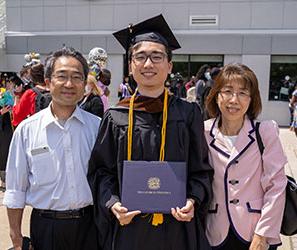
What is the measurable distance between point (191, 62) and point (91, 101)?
11.0m

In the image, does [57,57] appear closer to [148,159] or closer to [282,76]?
[148,159]

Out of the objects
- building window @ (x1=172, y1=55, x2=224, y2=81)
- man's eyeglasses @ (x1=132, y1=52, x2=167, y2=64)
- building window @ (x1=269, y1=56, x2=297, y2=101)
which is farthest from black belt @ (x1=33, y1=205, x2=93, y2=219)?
building window @ (x1=269, y1=56, x2=297, y2=101)

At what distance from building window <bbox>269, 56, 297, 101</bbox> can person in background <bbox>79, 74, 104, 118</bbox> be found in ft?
36.1

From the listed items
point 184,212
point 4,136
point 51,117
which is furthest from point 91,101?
point 4,136

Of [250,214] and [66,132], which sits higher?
[66,132]

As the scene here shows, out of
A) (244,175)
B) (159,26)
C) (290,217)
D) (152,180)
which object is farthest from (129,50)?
(290,217)

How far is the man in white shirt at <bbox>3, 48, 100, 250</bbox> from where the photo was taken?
2.06 meters

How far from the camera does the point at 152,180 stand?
69.9 inches

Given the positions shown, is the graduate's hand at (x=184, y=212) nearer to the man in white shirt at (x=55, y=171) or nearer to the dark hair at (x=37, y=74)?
the man in white shirt at (x=55, y=171)

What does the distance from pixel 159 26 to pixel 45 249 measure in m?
1.40

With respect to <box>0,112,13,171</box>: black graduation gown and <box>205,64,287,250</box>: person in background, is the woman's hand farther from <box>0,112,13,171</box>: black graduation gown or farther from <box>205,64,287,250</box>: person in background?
<box>0,112,13,171</box>: black graduation gown

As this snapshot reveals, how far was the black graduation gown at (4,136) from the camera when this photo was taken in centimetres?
566

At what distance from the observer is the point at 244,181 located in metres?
2.05

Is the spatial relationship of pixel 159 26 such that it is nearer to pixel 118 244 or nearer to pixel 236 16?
pixel 118 244
